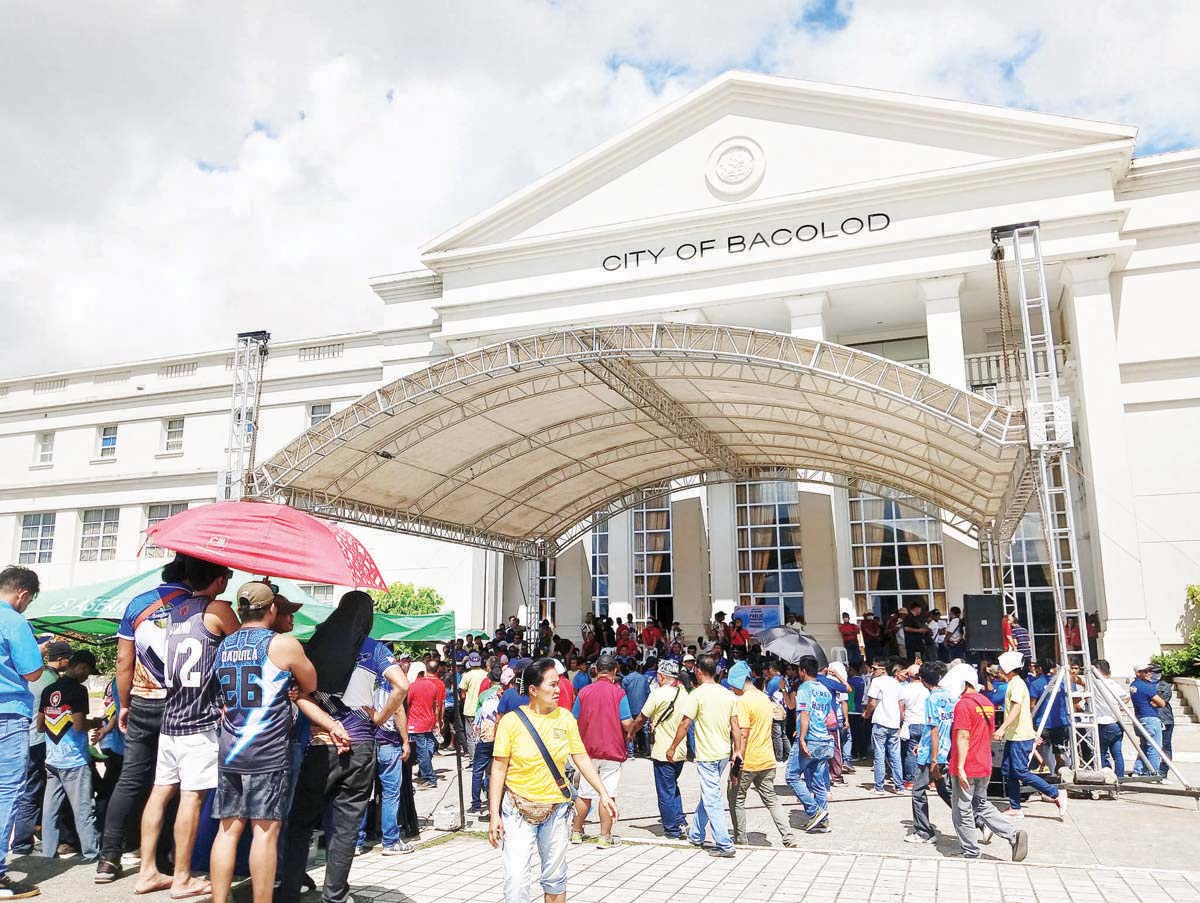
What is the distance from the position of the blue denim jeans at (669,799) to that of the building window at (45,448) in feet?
117

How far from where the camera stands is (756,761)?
8.20 metres

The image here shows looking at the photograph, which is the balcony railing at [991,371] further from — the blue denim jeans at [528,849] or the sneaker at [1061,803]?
the blue denim jeans at [528,849]

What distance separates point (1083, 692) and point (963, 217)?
1459cm

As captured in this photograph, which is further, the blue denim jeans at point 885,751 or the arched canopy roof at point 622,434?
the arched canopy roof at point 622,434

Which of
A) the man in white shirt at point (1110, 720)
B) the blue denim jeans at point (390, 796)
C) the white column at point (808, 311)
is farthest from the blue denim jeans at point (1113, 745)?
the white column at point (808, 311)

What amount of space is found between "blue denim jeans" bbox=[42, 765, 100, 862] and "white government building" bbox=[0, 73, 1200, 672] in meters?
19.0

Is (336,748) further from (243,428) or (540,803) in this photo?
(243,428)

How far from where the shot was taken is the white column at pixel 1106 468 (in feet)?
63.9

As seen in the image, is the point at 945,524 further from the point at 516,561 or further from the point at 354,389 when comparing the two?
the point at 354,389

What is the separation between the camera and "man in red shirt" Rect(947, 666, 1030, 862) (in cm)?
765

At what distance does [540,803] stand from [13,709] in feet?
12.4

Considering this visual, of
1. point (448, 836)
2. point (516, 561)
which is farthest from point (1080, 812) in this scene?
point (516, 561)

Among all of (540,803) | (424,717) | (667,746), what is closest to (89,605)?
(424,717)

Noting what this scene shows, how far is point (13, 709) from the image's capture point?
5820 millimetres
